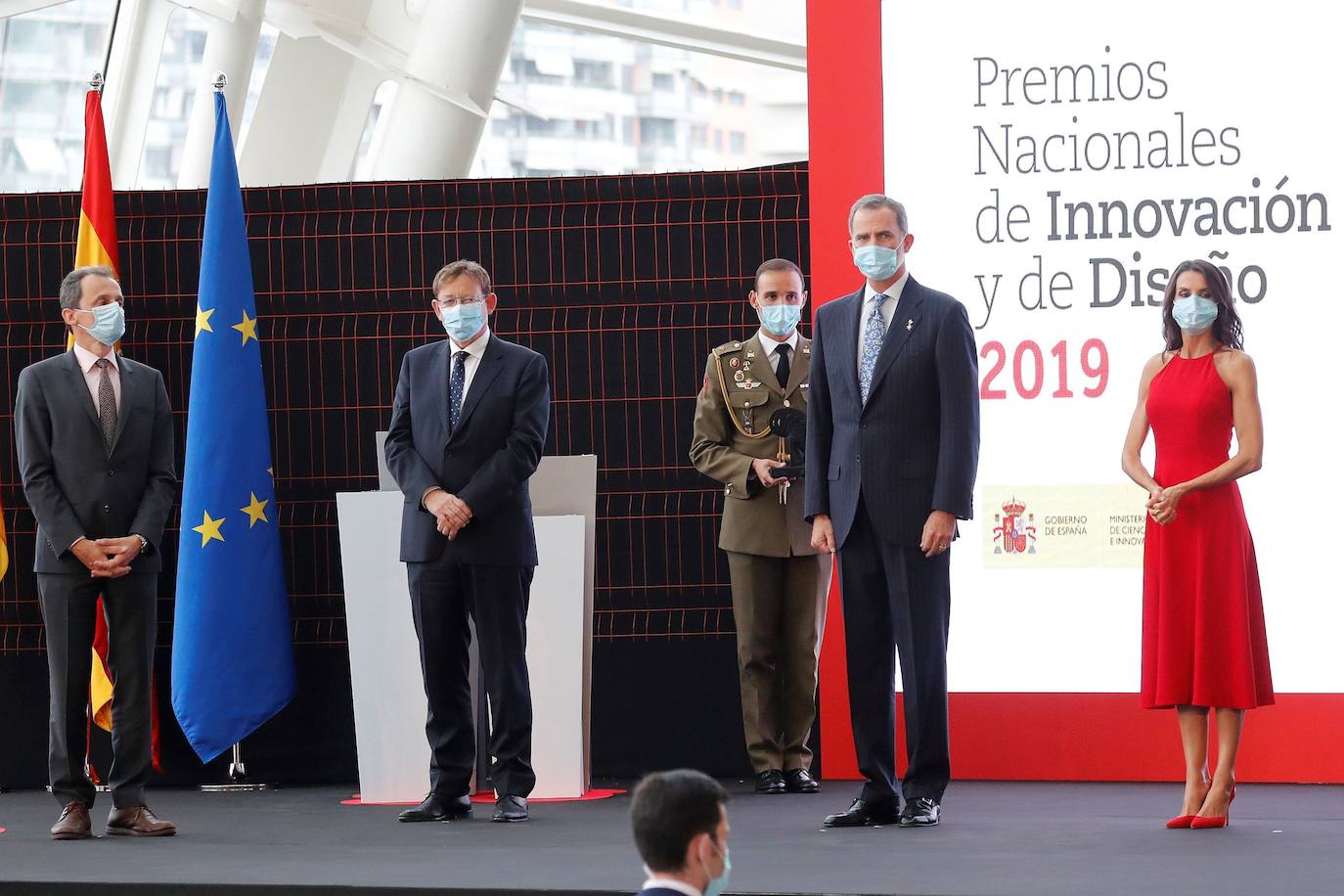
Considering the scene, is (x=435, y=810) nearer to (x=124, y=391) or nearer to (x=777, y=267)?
(x=124, y=391)

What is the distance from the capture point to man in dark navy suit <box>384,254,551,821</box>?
15.0 feet

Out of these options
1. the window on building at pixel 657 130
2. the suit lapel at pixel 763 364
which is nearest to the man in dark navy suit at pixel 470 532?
the suit lapel at pixel 763 364

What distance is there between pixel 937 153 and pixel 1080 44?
1.81ft

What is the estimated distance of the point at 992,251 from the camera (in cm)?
538

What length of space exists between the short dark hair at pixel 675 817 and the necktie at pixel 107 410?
293 cm

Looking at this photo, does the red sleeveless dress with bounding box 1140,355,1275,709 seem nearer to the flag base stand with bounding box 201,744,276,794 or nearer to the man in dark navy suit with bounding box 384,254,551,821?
the man in dark navy suit with bounding box 384,254,551,821

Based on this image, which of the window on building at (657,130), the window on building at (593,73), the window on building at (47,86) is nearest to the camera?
the window on building at (47,86)

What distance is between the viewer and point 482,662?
4621 mm

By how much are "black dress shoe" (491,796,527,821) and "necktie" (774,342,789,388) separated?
4.87 feet

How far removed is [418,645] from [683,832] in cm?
328

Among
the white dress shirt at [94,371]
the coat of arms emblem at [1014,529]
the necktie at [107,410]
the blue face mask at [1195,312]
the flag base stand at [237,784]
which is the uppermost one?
the blue face mask at [1195,312]

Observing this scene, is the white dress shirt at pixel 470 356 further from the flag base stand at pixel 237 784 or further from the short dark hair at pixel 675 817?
the short dark hair at pixel 675 817

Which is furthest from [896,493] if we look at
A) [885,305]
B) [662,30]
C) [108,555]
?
[662,30]

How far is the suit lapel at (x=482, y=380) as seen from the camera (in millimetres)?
4621
